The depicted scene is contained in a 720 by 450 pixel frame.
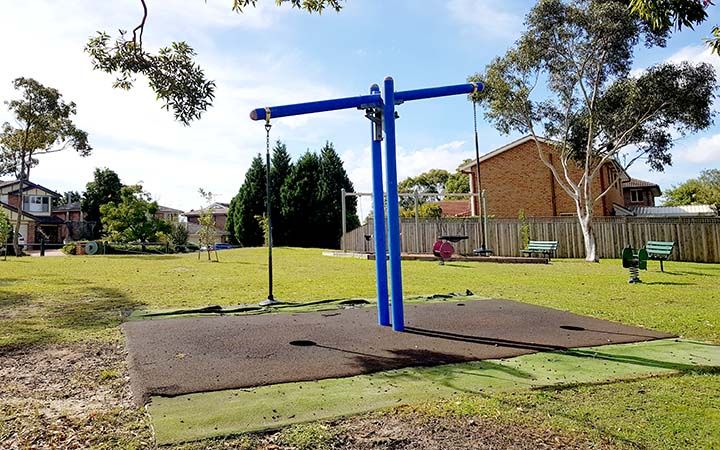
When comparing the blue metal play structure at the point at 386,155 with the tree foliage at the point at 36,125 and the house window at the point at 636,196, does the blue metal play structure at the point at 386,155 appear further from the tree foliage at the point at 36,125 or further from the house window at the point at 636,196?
the house window at the point at 636,196

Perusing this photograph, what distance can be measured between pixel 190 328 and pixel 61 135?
90.2ft

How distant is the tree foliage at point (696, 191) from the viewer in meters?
47.8

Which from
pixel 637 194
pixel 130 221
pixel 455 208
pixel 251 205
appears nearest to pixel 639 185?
pixel 637 194

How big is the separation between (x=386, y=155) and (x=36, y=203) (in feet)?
178

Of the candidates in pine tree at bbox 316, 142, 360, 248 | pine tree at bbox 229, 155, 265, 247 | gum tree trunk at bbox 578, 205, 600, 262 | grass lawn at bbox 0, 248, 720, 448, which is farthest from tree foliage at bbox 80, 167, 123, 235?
gum tree trunk at bbox 578, 205, 600, 262

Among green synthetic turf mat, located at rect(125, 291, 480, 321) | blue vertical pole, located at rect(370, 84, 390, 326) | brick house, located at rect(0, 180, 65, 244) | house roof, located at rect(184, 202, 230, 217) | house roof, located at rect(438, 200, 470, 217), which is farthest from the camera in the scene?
house roof, located at rect(184, 202, 230, 217)

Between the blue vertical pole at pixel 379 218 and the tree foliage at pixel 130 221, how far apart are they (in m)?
31.8

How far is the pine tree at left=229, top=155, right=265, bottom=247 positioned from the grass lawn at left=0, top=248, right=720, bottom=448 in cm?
2355

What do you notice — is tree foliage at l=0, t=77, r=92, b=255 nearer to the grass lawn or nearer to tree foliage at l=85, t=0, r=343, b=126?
the grass lawn

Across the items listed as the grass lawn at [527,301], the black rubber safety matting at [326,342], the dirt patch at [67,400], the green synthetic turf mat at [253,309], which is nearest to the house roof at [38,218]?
the grass lawn at [527,301]

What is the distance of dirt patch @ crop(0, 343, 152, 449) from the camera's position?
2.81m

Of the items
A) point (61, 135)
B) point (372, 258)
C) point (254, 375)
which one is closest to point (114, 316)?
point (254, 375)

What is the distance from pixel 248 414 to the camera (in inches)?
122

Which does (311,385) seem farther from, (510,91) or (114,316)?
(510,91)
